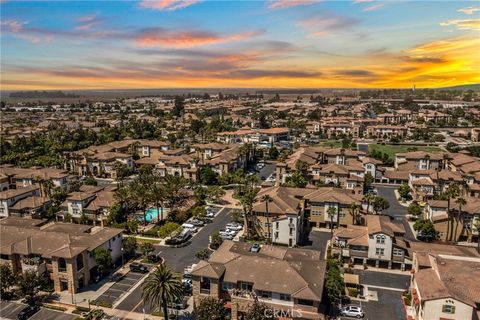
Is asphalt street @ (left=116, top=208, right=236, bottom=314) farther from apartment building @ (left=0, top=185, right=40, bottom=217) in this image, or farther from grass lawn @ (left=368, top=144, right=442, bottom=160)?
grass lawn @ (left=368, top=144, right=442, bottom=160)

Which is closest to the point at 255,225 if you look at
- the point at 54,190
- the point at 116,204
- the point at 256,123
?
the point at 116,204

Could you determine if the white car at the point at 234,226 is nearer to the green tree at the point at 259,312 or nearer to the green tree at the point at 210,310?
the green tree at the point at 210,310

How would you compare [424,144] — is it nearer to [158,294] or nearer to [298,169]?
[298,169]

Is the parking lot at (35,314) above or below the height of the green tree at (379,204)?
below

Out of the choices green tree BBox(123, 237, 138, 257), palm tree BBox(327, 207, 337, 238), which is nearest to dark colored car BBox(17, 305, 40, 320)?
green tree BBox(123, 237, 138, 257)

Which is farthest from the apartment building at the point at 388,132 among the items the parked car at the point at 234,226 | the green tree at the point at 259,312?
the green tree at the point at 259,312

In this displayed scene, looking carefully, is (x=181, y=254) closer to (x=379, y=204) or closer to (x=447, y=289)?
(x=447, y=289)

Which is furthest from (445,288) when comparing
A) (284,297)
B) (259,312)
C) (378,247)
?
(259,312)

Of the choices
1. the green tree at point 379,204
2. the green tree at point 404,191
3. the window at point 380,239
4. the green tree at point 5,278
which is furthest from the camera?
the green tree at point 404,191
